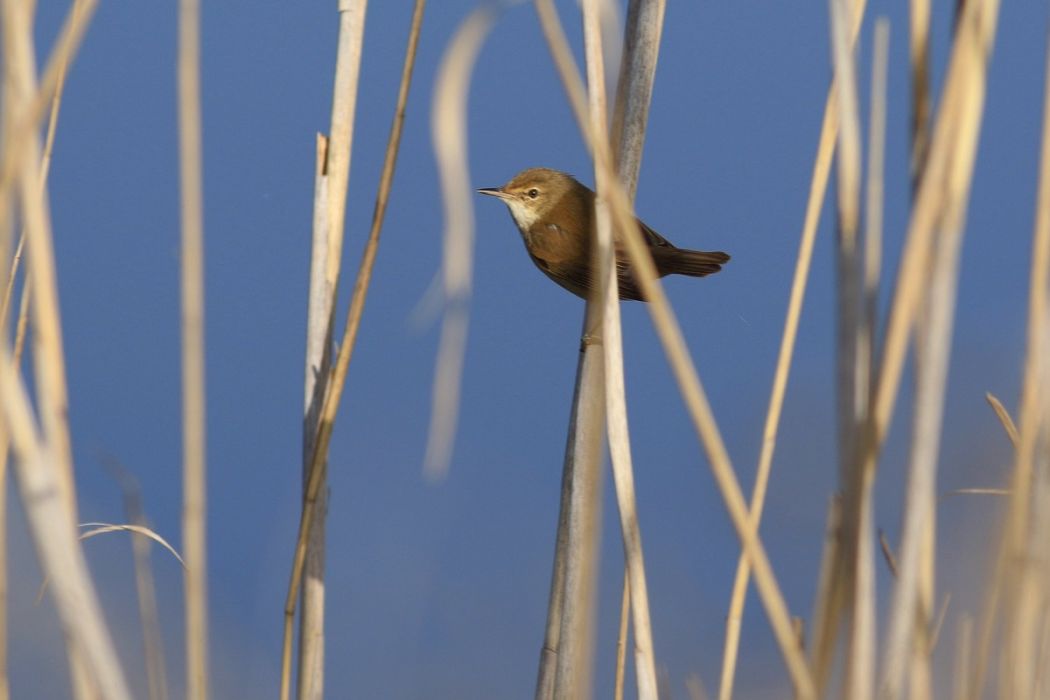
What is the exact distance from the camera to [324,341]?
41.9 inches

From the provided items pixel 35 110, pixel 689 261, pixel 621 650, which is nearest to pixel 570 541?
pixel 621 650

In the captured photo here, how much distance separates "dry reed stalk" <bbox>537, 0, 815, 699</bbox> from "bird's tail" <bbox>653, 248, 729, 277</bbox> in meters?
1.55

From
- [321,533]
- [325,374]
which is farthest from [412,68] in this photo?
[321,533]

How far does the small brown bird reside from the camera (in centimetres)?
220

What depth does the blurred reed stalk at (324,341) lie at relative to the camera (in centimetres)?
97

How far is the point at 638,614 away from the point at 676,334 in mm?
472

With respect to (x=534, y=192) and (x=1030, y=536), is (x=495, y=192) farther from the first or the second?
(x=1030, y=536)

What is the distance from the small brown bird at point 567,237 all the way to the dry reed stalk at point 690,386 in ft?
4.33

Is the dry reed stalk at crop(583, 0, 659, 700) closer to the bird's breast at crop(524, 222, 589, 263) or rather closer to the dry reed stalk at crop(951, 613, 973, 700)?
the dry reed stalk at crop(951, 613, 973, 700)

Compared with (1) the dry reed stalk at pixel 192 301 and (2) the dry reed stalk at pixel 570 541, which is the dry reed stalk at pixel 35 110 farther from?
(2) the dry reed stalk at pixel 570 541

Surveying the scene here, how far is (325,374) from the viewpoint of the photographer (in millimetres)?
1057

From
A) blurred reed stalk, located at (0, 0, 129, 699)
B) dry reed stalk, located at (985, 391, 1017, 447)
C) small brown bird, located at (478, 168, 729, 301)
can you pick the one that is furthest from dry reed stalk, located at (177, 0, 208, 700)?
small brown bird, located at (478, 168, 729, 301)

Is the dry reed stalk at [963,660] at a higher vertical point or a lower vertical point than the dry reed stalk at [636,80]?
lower

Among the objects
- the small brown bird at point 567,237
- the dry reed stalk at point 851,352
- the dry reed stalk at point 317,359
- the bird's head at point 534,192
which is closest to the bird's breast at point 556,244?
the small brown bird at point 567,237
